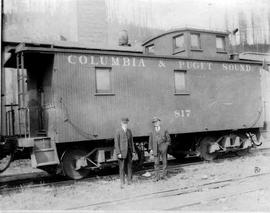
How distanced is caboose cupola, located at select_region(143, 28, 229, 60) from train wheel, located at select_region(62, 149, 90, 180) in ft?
17.7

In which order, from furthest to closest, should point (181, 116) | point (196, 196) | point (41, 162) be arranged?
point (181, 116), point (41, 162), point (196, 196)

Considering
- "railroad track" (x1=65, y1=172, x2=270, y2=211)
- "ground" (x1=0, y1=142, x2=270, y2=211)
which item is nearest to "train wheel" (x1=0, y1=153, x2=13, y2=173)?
"ground" (x1=0, y1=142, x2=270, y2=211)

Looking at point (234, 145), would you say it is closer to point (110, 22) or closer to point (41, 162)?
point (41, 162)

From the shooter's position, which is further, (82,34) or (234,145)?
(82,34)

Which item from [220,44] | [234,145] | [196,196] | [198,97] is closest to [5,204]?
[196,196]

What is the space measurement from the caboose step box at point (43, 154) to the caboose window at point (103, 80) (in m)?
2.15

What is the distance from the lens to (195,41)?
41.8 ft

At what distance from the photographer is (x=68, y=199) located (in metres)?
7.46

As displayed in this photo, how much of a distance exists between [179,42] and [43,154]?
6.79 meters

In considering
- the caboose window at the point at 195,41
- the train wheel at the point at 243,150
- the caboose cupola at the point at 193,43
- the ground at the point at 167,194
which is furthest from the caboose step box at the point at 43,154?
the train wheel at the point at 243,150

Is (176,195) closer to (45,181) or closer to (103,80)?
(103,80)

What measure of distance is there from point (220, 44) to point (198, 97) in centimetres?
282

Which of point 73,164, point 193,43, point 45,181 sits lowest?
point 45,181

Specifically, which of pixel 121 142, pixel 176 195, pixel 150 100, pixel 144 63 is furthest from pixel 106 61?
pixel 176 195
